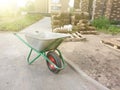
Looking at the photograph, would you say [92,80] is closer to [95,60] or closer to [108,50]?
[95,60]

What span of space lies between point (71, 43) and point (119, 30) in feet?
12.5

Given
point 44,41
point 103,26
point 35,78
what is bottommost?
point 35,78

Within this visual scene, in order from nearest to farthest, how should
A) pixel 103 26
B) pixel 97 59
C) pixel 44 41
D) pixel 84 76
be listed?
1. pixel 44 41
2. pixel 84 76
3. pixel 97 59
4. pixel 103 26

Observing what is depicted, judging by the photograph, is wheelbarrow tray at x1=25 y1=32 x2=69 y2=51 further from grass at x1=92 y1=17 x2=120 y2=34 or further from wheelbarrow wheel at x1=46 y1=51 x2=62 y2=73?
grass at x1=92 y1=17 x2=120 y2=34

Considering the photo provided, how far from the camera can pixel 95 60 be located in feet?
14.4

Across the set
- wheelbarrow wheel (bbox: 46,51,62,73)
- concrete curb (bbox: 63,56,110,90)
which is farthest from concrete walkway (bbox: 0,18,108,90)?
wheelbarrow wheel (bbox: 46,51,62,73)

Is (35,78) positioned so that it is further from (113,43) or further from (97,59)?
(113,43)

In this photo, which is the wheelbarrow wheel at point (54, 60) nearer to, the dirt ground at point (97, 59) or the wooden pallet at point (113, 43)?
the dirt ground at point (97, 59)

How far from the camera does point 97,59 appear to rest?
448 centimetres

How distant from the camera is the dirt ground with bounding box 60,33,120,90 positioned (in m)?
3.41

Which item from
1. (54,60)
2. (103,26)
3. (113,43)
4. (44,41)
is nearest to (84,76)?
(54,60)

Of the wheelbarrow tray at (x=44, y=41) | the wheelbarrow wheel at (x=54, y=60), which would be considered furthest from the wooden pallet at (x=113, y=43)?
the wheelbarrow wheel at (x=54, y=60)

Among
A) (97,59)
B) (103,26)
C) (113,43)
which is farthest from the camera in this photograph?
(103,26)

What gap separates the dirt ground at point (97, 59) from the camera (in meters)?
3.41
